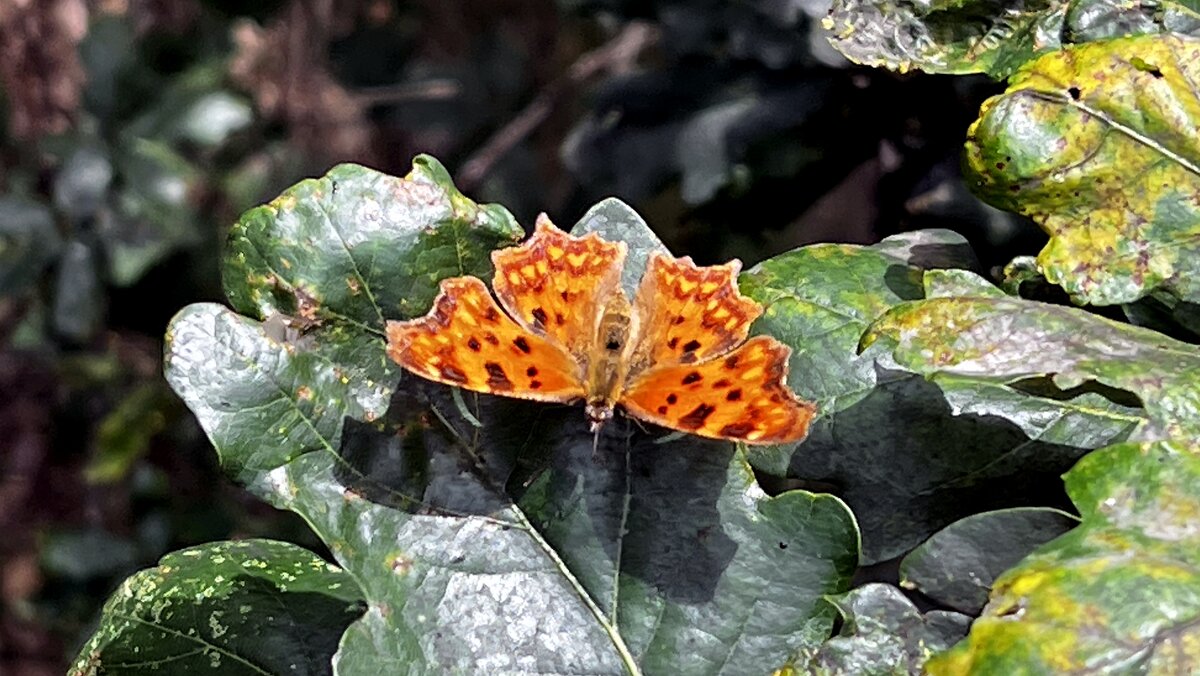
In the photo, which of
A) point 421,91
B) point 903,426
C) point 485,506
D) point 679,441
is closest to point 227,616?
point 485,506

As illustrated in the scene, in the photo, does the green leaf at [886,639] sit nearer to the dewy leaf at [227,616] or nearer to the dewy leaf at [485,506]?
the dewy leaf at [485,506]

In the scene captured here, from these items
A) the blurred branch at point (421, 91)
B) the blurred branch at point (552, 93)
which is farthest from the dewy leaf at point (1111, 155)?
the blurred branch at point (421, 91)

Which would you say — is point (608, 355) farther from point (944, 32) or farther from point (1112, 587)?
point (1112, 587)

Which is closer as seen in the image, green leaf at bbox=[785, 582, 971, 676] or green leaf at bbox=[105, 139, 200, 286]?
green leaf at bbox=[785, 582, 971, 676]

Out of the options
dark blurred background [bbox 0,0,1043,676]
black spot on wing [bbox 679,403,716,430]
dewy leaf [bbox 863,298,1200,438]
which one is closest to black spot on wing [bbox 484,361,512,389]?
black spot on wing [bbox 679,403,716,430]

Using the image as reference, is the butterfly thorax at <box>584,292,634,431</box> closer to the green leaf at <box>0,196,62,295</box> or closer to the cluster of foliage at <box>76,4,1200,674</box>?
the cluster of foliage at <box>76,4,1200,674</box>

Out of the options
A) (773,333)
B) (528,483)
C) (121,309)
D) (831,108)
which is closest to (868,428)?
(773,333)

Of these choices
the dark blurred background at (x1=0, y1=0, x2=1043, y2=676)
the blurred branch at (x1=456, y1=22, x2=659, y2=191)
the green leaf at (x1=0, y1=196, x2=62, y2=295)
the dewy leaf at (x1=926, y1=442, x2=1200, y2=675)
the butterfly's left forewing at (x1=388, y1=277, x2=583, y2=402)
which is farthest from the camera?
the blurred branch at (x1=456, y1=22, x2=659, y2=191)
